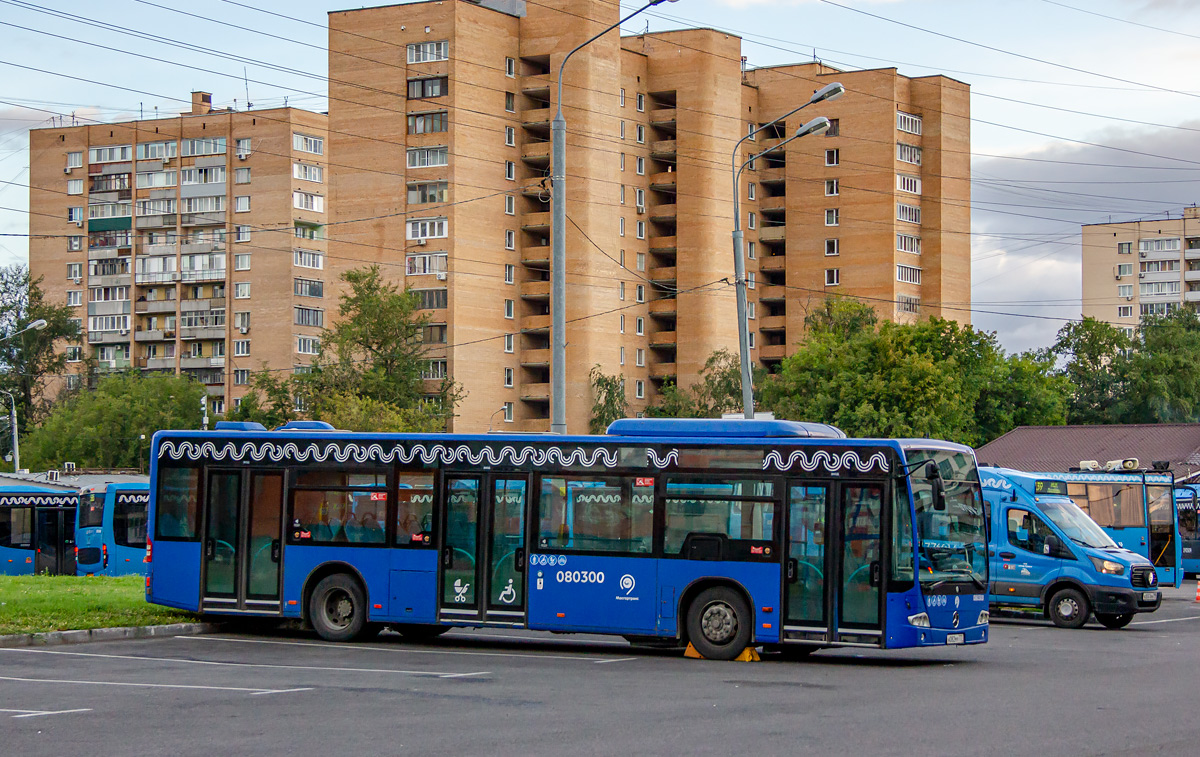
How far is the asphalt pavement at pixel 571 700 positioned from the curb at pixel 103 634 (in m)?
0.31

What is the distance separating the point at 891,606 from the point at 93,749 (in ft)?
32.2

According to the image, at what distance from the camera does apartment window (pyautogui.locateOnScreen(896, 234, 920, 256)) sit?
94188mm

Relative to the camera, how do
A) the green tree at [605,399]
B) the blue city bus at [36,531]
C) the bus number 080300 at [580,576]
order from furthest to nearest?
the green tree at [605,399] → the blue city bus at [36,531] → the bus number 080300 at [580,576]

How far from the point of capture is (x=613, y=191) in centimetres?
8519

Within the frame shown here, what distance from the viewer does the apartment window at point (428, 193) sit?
79012 mm

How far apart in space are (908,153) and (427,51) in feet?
118

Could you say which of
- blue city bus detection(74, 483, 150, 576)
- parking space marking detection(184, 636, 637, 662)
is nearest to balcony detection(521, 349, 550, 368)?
blue city bus detection(74, 483, 150, 576)

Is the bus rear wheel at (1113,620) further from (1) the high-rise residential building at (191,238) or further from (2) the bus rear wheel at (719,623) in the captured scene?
(1) the high-rise residential building at (191,238)

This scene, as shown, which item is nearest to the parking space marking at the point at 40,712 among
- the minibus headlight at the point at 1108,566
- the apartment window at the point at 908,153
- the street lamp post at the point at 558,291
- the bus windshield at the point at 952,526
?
the bus windshield at the point at 952,526

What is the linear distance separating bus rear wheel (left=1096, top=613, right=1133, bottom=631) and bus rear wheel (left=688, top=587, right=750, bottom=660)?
33.3ft

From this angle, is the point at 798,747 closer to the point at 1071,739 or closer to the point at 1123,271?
the point at 1071,739

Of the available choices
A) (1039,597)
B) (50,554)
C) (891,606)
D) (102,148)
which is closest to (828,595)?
(891,606)

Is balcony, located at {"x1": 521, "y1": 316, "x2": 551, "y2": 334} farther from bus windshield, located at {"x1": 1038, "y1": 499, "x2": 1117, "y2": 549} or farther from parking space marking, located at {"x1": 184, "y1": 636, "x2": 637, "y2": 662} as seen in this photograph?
parking space marking, located at {"x1": 184, "y1": 636, "x2": 637, "y2": 662}

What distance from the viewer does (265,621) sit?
21656 mm
